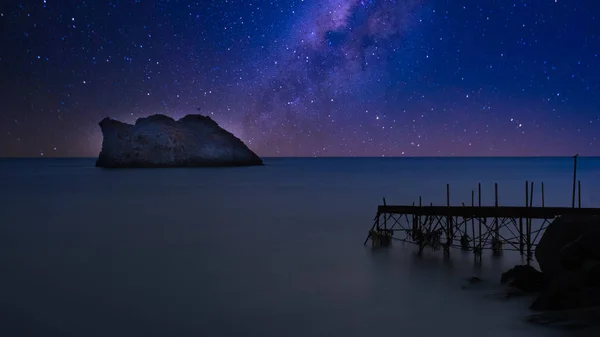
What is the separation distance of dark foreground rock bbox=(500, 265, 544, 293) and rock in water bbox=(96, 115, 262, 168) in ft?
349

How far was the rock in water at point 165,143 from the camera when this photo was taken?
→ 11106cm

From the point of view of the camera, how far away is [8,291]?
13367 millimetres

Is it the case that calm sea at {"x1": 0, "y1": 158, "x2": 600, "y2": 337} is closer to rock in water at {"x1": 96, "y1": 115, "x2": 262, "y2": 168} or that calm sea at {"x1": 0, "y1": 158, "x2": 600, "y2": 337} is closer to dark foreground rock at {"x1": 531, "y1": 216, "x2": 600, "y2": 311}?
dark foreground rock at {"x1": 531, "y1": 216, "x2": 600, "y2": 311}

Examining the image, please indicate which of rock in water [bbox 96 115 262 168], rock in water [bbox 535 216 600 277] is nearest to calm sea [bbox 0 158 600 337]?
rock in water [bbox 535 216 600 277]

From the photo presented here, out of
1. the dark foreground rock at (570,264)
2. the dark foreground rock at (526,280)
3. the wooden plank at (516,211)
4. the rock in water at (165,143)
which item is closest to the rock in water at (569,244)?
the dark foreground rock at (570,264)

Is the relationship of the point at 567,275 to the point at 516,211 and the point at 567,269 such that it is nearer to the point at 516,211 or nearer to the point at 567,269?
the point at 567,269

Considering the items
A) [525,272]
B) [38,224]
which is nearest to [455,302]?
[525,272]

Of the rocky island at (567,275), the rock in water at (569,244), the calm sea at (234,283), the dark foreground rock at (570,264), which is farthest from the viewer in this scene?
the rock in water at (569,244)

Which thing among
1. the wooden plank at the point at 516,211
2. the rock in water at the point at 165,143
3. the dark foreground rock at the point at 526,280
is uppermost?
the rock in water at the point at 165,143

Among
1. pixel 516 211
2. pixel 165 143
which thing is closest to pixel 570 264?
pixel 516 211

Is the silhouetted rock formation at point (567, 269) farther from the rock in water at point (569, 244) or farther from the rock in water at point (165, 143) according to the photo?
the rock in water at point (165, 143)

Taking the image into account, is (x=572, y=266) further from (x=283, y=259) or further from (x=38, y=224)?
(x=38, y=224)

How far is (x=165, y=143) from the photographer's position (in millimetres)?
113500

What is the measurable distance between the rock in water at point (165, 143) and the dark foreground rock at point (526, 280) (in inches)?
4183
